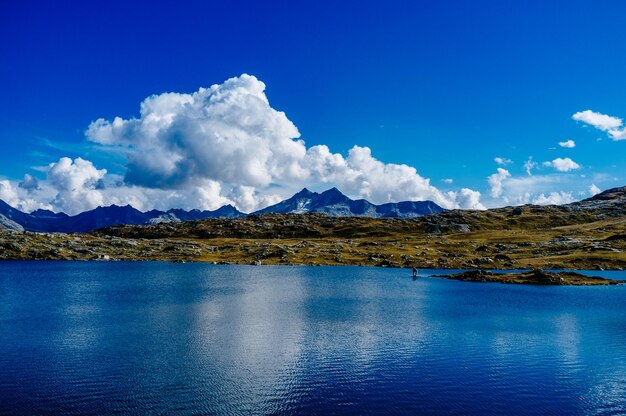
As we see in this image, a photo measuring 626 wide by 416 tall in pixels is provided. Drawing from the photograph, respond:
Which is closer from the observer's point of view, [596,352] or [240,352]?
[240,352]

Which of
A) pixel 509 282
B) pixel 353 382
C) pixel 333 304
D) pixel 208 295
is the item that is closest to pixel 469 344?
pixel 353 382

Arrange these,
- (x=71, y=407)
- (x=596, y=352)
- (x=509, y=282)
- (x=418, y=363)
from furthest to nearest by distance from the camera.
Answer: (x=509, y=282)
(x=596, y=352)
(x=418, y=363)
(x=71, y=407)

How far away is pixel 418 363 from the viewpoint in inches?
2046

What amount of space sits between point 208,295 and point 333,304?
3120 cm

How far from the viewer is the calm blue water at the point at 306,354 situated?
39.9 m

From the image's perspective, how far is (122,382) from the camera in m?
43.3

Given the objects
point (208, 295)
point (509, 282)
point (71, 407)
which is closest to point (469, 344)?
point (71, 407)

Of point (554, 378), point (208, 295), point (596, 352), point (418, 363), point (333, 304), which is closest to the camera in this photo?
point (554, 378)

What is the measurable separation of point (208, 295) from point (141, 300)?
52.6ft

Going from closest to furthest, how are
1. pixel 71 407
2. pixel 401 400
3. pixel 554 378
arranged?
pixel 71 407
pixel 401 400
pixel 554 378

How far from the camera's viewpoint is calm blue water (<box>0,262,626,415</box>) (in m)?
39.9

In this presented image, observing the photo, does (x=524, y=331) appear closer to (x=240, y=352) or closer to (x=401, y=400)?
(x=401, y=400)

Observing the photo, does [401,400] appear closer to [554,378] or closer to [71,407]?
[554,378]

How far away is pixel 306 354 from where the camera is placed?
5469 cm
